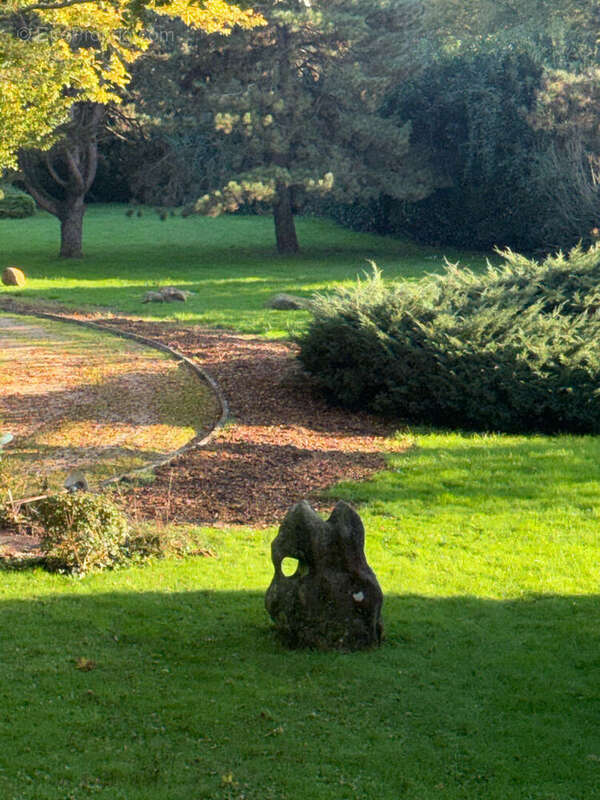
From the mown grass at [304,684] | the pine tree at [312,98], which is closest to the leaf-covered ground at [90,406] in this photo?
the mown grass at [304,684]

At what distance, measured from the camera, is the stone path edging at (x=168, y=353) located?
1067cm

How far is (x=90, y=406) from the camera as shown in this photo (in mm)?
13812

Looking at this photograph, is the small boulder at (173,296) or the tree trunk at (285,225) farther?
the tree trunk at (285,225)

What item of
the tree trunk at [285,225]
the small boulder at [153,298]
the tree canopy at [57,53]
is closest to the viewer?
the tree canopy at [57,53]

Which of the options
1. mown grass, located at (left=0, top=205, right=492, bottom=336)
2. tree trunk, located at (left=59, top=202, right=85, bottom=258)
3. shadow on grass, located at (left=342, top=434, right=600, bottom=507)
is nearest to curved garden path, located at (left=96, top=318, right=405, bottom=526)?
shadow on grass, located at (left=342, top=434, right=600, bottom=507)

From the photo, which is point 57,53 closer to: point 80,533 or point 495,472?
point 495,472

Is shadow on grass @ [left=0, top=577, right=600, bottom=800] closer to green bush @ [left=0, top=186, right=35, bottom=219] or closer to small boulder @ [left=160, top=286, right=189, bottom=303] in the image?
small boulder @ [left=160, top=286, right=189, bottom=303]

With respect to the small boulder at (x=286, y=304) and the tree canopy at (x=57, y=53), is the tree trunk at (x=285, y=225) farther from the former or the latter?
the tree canopy at (x=57, y=53)

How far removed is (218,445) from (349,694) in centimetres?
650

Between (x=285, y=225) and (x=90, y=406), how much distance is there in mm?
22864

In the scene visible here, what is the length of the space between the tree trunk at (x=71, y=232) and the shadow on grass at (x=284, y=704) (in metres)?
28.5

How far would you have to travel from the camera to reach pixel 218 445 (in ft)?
38.2

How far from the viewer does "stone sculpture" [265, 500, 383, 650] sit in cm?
595

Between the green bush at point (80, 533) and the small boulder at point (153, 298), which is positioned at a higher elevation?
the small boulder at point (153, 298)
